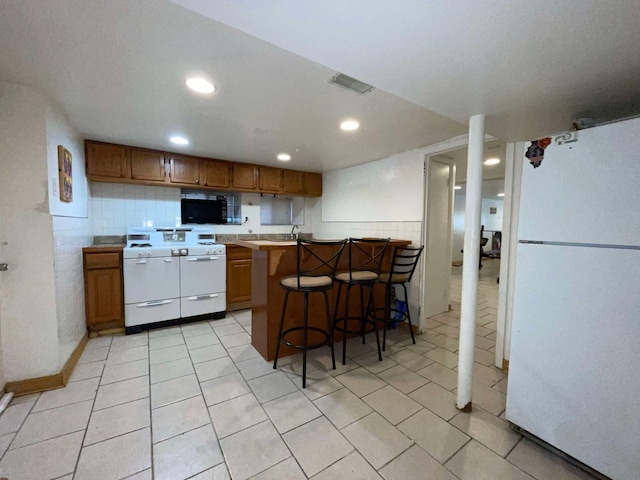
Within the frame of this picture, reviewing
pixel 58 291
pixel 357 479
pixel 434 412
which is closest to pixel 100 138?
pixel 58 291

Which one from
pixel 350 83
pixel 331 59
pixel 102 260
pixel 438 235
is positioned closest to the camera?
pixel 331 59

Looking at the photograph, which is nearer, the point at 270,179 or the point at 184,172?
the point at 184,172

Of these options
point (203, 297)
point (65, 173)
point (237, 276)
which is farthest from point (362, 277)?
point (65, 173)

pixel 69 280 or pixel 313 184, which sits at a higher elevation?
pixel 313 184

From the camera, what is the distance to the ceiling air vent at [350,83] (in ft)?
5.16

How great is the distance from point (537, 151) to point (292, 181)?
3.38m

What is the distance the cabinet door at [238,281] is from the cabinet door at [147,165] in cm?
139

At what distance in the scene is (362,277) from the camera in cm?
236

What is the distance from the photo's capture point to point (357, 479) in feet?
4.19

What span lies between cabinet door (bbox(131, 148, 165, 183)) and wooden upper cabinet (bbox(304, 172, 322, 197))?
6.96 feet

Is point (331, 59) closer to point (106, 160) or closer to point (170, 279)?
point (170, 279)

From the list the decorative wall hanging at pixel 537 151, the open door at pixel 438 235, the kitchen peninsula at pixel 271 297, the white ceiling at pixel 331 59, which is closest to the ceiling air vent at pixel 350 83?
the white ceiling at pixel 331 59

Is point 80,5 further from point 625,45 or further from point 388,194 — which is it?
point 388,194

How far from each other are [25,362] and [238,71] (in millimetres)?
2516
